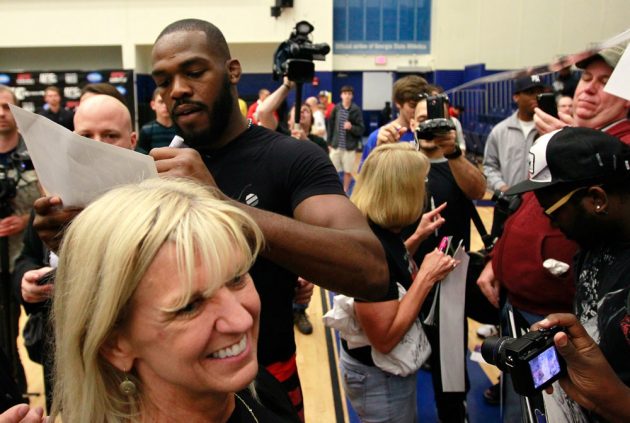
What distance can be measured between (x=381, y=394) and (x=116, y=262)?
1.54 metres

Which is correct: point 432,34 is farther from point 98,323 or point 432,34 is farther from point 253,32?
point 98,323

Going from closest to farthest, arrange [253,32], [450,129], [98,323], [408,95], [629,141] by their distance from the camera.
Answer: [98,323] < [629,141] < [450,129] < [408,95] < [253,32]

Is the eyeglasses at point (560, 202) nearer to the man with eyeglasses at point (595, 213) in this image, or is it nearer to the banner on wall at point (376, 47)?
the man with eyeglasses at point (595, 213)

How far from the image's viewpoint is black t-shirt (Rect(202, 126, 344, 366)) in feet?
4.90

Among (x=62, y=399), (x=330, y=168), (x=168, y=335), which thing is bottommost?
(x=62, y=399)

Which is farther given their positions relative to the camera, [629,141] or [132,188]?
[629,141]

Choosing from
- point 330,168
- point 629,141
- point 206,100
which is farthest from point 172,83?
point 629,141

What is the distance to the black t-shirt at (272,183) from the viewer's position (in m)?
1.49

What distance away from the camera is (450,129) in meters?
2.88

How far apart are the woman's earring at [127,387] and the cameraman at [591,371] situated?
93 centimetres

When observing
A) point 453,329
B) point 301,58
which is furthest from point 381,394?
point 301,58

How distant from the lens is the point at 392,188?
84.6 inches

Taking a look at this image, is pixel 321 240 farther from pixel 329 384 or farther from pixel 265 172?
pixel 329 384

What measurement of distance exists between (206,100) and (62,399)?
2.83 ft
